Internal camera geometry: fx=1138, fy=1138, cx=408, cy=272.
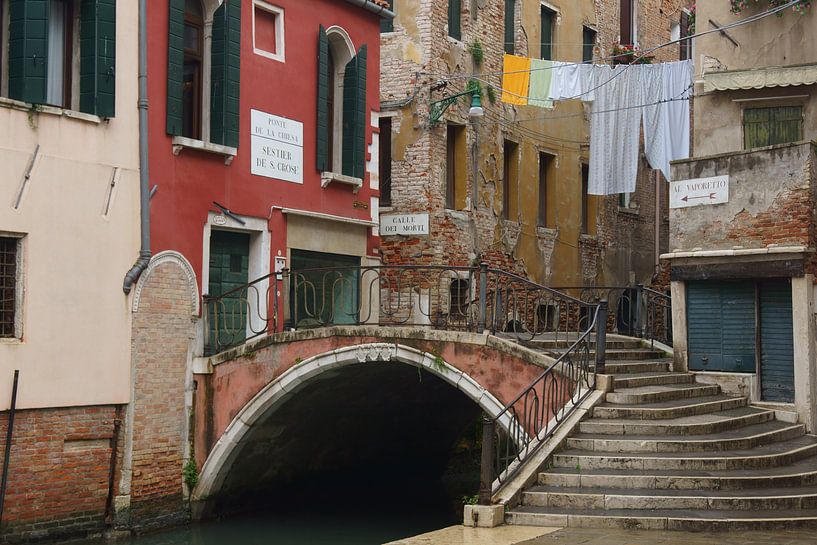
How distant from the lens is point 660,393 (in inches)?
477

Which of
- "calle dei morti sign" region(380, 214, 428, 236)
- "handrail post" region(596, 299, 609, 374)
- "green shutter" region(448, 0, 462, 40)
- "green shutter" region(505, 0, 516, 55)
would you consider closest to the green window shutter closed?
"handrail post" region(596, 299, 609, 374)

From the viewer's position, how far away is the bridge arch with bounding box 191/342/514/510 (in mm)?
12898

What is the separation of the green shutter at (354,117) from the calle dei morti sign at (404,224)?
7.75 ft

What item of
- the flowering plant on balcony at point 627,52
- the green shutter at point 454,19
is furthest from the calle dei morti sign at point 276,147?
the flowering plant on balcony at point 627,52

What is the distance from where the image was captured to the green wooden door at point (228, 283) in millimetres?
14383

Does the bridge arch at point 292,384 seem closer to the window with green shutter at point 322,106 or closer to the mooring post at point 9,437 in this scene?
the mooring post at point 9,437

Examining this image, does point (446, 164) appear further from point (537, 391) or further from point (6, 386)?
point (6, 386)

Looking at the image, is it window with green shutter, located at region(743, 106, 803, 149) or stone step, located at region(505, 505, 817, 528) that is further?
window with green shutter, located at region(743, 106, 803, 149)

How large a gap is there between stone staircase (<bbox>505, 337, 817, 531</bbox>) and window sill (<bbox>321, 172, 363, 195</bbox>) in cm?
524

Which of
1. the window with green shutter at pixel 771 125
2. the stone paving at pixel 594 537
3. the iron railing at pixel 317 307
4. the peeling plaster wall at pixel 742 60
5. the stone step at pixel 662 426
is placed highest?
the peeling plaster wall at pixel 742 60

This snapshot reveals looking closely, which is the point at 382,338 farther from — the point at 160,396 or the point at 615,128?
the point at 615,128

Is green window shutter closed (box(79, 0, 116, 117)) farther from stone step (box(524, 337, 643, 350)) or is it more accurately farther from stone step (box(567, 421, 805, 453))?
stone step (box(567, 421, 805, 453))

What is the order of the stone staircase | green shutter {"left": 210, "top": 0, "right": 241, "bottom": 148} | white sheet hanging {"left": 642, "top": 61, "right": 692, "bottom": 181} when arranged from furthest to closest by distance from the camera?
white sheet hanging {"left": 642, "top": 61, "right": 692, "bottom": 181} → green shutter {"left": 210, "top": 0, "right": 241, "bottom": 148} → the stone staircase

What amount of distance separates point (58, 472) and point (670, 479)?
6.51 meters
